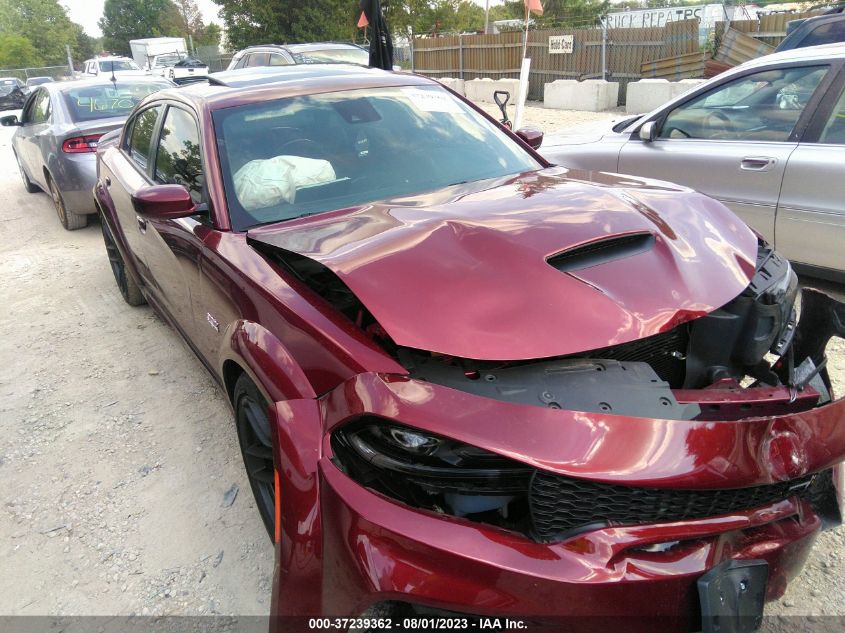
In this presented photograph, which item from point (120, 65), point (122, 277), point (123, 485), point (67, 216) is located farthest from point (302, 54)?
point (120, 65)

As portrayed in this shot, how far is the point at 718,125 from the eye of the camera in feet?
14.7

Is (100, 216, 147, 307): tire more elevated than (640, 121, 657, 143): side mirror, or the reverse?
(640, 121, 657, 143): side mirror

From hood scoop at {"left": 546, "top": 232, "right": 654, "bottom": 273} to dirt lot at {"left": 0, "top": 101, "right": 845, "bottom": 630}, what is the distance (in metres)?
1.30

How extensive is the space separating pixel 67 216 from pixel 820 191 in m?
7.29

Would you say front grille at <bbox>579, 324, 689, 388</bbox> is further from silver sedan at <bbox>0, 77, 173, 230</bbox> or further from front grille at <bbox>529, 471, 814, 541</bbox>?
silver sedan at <bbox>0, 77, 173, 230</bbox>

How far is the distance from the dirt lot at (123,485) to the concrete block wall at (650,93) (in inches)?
404

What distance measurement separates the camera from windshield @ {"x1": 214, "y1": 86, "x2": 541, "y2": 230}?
2.69 metres

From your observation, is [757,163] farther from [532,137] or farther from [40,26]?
[40,26]

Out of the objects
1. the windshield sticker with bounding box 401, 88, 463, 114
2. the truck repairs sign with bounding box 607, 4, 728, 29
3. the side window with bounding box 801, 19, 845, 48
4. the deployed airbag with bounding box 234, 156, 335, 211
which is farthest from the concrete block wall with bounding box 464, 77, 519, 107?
the deployed airbag with bounding box 234, 156, 335, 211

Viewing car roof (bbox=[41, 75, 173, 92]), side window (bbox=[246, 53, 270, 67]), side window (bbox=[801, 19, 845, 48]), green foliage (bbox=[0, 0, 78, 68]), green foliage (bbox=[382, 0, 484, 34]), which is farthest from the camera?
green foliage (bbox=[0, 0, 78, 68])

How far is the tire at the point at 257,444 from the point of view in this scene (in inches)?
88.9

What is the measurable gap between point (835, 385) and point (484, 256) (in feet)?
7.94

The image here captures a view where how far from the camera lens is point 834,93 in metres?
3.83

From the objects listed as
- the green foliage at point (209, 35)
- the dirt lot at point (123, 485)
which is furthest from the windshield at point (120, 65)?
the green foliage at point (209, 35)
